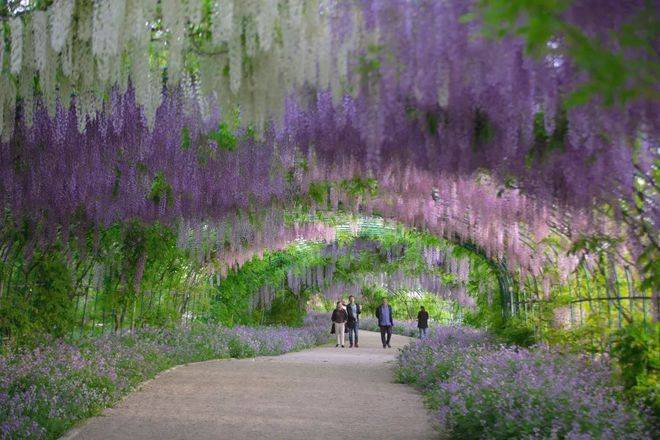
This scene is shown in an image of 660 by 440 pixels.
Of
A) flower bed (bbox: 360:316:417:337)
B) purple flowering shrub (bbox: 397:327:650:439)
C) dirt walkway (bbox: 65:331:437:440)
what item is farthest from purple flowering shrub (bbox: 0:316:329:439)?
flower bed (bbox: 360:316:417:337)

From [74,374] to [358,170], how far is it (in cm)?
318

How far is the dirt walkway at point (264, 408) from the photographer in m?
5.74

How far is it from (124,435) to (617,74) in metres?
4.82

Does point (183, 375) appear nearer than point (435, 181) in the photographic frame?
No

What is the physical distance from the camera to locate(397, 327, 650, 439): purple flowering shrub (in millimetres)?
4043

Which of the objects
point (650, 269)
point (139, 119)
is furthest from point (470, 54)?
point (139, 119)

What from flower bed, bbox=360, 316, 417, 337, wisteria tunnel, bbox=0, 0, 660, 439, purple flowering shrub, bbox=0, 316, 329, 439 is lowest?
flower bed, bbox=360, 316, 417, 337

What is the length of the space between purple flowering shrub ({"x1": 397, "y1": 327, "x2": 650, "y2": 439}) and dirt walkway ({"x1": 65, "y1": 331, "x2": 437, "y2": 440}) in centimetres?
54

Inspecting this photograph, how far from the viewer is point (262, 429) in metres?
5.91

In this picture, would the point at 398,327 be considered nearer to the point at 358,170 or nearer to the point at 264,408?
the point at 264,408

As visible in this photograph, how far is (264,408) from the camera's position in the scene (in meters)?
7.13

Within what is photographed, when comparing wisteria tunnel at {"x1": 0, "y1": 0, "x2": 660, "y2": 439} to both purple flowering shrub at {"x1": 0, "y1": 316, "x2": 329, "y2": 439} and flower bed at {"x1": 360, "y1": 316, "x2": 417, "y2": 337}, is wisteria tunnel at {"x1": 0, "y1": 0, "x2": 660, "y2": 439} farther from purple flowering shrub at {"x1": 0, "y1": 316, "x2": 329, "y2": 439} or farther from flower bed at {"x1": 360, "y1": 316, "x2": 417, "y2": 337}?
flower bed at {"x1": 360, "y1": 316, "x2": 417, "y2": 337}

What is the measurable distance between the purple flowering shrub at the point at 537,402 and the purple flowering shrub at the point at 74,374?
2.86m

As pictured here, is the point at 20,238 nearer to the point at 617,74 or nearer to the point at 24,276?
the point at 24,276
